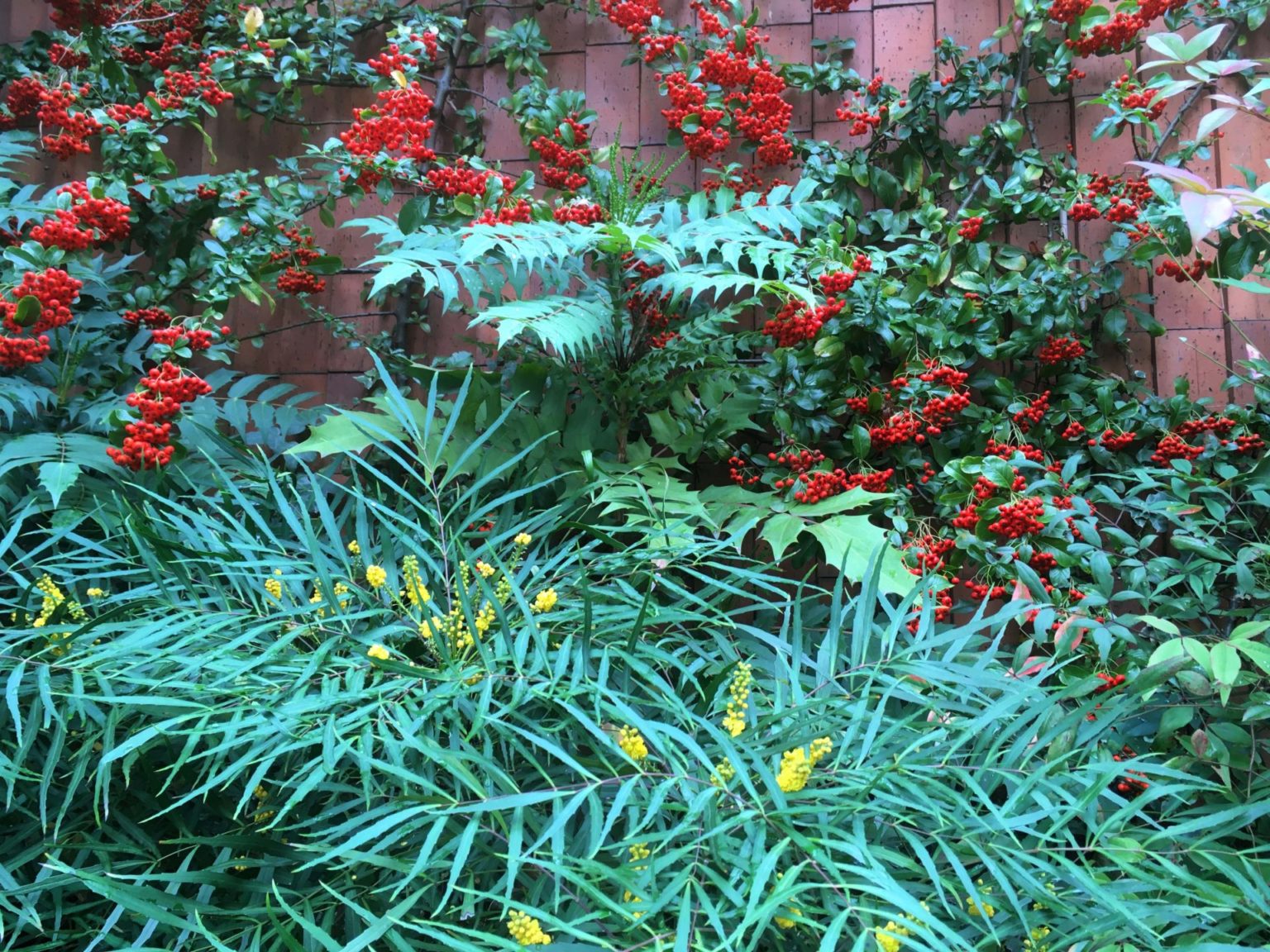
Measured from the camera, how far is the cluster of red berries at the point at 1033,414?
4.77ft

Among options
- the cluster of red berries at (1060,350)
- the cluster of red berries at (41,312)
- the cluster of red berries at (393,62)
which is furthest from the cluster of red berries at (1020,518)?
the cluster of red berries at (41,312)

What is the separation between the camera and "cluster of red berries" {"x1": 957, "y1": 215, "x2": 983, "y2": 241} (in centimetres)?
152

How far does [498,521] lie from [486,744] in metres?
0.40

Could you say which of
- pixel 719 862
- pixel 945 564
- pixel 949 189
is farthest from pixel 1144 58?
pixel 719 862

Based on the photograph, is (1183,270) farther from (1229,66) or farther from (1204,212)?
(1204,212)

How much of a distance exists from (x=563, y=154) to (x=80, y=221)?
774 millimetres

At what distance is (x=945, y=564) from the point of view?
136cm

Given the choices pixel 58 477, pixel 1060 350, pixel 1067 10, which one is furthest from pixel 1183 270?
pixel 58 477

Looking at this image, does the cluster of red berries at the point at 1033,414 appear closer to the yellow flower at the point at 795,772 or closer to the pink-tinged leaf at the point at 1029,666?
the pink-tinged leaf at the point at 1029,666

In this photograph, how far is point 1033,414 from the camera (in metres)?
1.46

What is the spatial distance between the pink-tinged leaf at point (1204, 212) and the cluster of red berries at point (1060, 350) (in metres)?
0.76

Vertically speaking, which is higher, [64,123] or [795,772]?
[64,123]

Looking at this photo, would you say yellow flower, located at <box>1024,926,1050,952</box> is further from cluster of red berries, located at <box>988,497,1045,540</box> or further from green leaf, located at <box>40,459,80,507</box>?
green leaf, located at <box>40,459,80,507</box>

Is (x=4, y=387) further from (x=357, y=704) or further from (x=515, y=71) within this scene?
(x=515, y=71)
